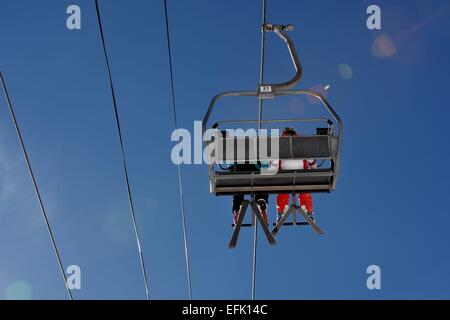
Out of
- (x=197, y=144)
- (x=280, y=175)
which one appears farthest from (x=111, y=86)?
(x=280, y=175)

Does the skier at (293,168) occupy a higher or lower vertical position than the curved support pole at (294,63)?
lower

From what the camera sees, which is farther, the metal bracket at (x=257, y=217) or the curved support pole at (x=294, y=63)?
the metal bracket at (x=257, y=217)

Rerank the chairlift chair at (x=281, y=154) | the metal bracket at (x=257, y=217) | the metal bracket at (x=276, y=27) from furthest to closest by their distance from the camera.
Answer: the metal bracket at (x=257, y=217) → the metal bracket at (x=276, y=27) → the chairlift chair at (x=281, y=154)

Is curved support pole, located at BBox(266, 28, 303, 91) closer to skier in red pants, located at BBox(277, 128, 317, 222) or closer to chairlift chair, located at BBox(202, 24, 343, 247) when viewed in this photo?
chairlift chair, located at BBox(202, 24, 343, 247)

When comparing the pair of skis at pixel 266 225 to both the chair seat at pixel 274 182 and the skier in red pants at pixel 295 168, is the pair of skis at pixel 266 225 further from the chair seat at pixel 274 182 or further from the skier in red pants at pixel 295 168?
the chair seat at pixel 274 182

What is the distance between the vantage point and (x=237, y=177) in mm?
7375

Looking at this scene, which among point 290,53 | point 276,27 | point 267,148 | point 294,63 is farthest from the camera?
point 276,27

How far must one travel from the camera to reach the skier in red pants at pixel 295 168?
7449 mm

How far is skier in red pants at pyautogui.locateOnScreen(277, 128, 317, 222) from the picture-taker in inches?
293

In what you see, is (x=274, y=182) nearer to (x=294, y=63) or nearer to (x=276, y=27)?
(x=294, y=63)

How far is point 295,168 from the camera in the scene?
7.48 m

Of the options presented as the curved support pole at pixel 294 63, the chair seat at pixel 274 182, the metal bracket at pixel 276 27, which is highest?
the metal bracket at pixel 276 27

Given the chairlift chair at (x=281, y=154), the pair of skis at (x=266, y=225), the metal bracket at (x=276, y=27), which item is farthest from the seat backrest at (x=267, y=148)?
the metal bracket at (x=276, y=27)

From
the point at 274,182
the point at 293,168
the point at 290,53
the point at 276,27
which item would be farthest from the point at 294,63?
the point at 274,182
